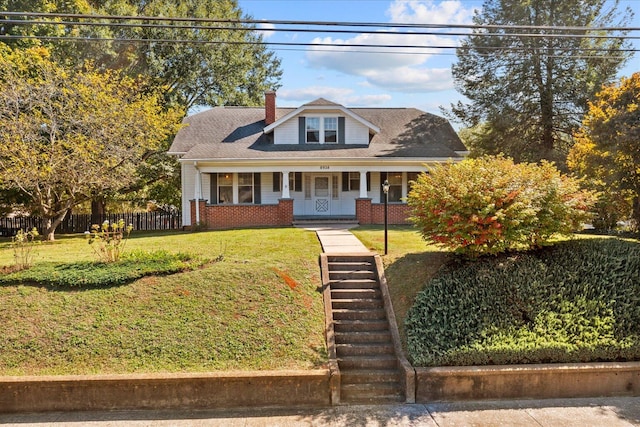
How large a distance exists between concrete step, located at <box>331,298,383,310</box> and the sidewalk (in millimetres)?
1992

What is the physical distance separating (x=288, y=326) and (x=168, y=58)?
2350 cm

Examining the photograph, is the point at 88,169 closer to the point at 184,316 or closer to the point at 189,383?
the point at 184,316

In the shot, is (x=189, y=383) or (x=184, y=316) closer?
(x=189, y=383)

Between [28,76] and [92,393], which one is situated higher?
[28,76]

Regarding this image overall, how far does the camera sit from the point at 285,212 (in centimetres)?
1638

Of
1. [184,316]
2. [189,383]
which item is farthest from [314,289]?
[189,383]

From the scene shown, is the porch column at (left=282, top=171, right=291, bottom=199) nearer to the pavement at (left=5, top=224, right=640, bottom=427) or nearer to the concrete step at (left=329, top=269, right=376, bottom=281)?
the concrete step at (left=329, top=269, right=376, bottom=281)

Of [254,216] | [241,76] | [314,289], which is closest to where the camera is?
[314,289]

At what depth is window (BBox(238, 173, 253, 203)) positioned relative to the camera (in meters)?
17.6

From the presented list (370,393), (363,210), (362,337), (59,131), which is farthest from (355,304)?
(59,131)

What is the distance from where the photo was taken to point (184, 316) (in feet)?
22.6

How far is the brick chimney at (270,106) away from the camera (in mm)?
19031

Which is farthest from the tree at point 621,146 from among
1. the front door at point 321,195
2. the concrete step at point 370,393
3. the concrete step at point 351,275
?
the front door at point 321,195

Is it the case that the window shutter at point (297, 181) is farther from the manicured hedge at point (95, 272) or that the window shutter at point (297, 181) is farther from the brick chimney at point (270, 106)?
the manicured hedge at point (95, 272)
